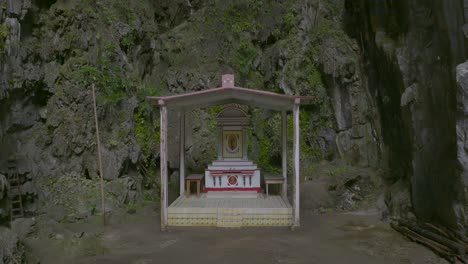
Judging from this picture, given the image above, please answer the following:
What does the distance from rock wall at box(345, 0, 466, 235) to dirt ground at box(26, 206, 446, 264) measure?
150 centimetres

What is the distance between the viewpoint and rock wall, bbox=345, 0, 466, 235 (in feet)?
28.4

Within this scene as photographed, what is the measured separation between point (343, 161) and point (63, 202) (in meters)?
11.1

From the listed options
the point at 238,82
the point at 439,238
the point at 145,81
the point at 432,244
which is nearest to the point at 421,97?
the point at 439,238

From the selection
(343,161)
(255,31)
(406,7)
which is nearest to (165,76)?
(255,31)

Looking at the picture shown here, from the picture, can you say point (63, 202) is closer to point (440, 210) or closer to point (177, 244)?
point (177, 244)

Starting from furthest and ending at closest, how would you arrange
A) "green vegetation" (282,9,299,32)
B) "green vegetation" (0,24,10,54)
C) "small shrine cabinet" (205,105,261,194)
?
"green vegetation" (282,9,299,32) < "small shrine cabinet" (205,105,261,194) < "green vegetation" (0,24,10,54)

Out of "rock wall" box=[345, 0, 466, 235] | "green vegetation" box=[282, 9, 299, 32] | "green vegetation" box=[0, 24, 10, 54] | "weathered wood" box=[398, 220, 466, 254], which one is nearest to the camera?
"weathered wood" box=[398, 220, 466, 254]

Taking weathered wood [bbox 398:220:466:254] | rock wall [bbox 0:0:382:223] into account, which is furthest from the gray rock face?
weathered wood [bbox 398:220:466:254]

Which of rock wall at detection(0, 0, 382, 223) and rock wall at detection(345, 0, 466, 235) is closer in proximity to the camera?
rock wall at detection(345, 0, 466, 235)

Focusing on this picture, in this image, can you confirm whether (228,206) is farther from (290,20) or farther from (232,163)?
(290,20)

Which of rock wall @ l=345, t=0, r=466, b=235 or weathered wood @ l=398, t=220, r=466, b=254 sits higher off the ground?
rock wall @ l=345, t=0, r=466, b=235

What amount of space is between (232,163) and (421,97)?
20.2ft

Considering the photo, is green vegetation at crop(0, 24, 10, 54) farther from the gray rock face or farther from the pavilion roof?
the gray rock face

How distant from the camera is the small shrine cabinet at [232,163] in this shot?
1208 centimetres
